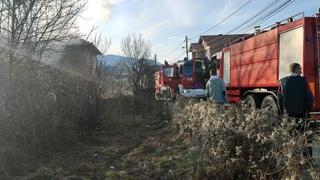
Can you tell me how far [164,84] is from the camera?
33812mm

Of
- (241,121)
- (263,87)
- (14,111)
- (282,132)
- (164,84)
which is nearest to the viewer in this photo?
(282,132)

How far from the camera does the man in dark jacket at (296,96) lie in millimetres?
8797

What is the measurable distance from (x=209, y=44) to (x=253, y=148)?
212ft

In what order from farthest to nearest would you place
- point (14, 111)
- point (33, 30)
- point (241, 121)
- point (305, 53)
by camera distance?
point (33, 30)
point (305, 53)
point (14, 111)
point (241, 121)

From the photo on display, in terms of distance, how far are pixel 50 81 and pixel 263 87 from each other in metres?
6.32

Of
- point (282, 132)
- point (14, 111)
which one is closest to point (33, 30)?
point (14, 111)

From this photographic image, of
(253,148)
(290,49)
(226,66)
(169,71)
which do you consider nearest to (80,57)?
(226,66)

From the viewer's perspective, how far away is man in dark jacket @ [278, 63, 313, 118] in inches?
346

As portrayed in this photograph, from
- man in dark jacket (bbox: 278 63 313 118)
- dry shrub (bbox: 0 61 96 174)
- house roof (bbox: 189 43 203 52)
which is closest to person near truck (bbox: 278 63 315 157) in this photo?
man in dark jacket (bbox: 278 63 313 118)

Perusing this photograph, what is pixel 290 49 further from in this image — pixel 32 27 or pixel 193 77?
pixel 193 77

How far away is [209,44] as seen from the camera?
7069 centimetres

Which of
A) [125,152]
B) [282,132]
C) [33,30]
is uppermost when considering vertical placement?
[33,30]

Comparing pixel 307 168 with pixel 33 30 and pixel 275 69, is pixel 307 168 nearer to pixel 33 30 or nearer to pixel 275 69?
pixel 275 69

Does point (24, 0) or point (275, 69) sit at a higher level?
point (24, 0)
